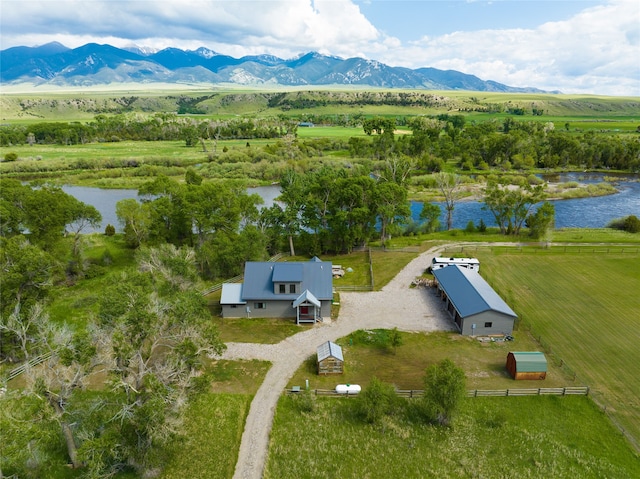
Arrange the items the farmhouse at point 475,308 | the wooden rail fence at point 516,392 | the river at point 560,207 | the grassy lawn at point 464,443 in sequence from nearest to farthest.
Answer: the grassy lawn at point 464,443
the wooden rail fence at point 516,392
the farmhouse at point 475,308
the river at point 560,207

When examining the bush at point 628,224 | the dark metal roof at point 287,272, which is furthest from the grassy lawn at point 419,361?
the bush at point 628,224

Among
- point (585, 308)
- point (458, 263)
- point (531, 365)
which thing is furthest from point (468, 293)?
point (585, 308)

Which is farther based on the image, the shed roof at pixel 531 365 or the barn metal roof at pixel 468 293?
the barn metal roof at pixel 468 293

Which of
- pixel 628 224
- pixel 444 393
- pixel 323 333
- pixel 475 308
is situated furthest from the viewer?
pixel 628 224

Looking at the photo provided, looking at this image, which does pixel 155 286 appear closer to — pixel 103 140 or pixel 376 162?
pixel 376 162

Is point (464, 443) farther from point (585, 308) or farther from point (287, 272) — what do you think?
point (585, 308)

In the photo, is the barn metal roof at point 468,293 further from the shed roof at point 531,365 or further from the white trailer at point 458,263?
the shed roof at point 531,365

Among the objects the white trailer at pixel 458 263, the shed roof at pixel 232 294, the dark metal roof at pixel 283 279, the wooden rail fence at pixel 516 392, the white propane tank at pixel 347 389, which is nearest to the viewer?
the wooden rail fence at pixel 516 392

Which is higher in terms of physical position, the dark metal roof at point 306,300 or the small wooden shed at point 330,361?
the dark metal roof at point 306,300
